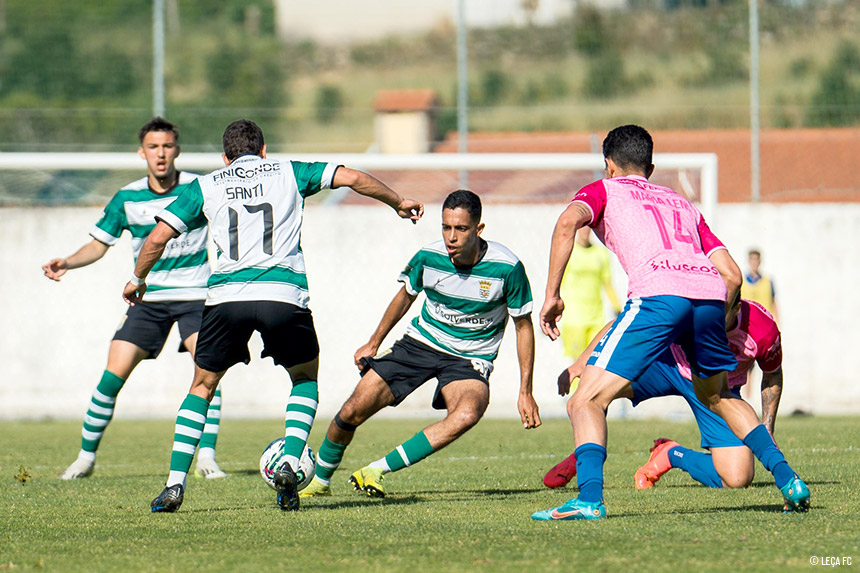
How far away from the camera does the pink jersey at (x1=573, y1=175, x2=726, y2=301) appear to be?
18.1 ft

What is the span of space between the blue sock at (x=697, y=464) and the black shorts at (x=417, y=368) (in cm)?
129

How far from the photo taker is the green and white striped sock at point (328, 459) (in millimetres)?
6918

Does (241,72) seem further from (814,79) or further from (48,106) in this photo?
(814,79)

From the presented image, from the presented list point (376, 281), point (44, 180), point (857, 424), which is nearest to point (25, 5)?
point (44, 180)

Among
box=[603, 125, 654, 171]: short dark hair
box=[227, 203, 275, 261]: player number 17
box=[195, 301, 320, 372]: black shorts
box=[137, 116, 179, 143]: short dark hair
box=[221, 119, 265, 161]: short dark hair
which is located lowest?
box=[195, 301, 320, 372]: black shorts

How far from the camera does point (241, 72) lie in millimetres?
20375

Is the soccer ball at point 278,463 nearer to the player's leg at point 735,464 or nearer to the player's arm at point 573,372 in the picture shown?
the player's arm at point 573,372

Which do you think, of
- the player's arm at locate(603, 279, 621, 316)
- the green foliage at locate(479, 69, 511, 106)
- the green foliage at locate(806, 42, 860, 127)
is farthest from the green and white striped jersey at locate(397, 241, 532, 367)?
the green foliage at locate(479, 69, 511, 106)

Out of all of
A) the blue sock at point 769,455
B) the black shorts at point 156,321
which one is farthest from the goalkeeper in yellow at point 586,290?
the blue sock at point 769,455

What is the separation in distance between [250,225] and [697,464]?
3128mm

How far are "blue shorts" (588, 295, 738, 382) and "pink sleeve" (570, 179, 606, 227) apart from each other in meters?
0.44

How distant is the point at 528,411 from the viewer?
257 inches

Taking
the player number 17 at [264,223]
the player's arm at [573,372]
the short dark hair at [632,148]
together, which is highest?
the short dark hair at [632,148]

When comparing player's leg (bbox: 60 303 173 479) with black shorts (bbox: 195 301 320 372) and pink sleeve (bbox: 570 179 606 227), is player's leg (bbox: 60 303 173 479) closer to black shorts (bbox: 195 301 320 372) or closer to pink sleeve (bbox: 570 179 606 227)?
black shorts (bbox: 195 301 320 372)
